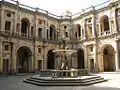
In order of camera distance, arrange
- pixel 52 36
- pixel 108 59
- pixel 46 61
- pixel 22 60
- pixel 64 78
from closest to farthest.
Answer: pixel 64 78, pixel 46 61, pixel 22 60, pixel 108 59, pixel 52 36

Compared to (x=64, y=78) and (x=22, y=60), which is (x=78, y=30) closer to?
(x=22, y=60)

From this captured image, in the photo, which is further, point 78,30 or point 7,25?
point 78,30

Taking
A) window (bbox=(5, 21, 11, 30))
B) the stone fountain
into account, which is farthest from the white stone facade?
the stone fountain

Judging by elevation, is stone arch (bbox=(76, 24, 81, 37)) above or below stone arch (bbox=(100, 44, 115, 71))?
above

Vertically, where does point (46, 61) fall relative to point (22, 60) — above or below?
below

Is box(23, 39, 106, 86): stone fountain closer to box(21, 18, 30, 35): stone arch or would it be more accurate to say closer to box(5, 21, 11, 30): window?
box(5, 21, 11, 30): window

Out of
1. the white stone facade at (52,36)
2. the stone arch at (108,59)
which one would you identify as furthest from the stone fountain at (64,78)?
the stone arch at (108,59)

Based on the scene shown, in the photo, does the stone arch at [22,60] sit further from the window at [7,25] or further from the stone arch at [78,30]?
the stone arch at [78,30]

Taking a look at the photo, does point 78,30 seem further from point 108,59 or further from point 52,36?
point 108,59

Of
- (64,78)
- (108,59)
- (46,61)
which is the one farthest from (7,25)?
(108,59)

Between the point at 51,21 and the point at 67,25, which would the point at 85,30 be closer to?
the point at 67,25

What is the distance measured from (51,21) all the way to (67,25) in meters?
3.39

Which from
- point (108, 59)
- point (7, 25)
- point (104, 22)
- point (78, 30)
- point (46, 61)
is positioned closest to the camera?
point (7, 25)

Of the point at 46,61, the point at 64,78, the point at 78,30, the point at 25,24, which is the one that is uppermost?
the point at 25,24
